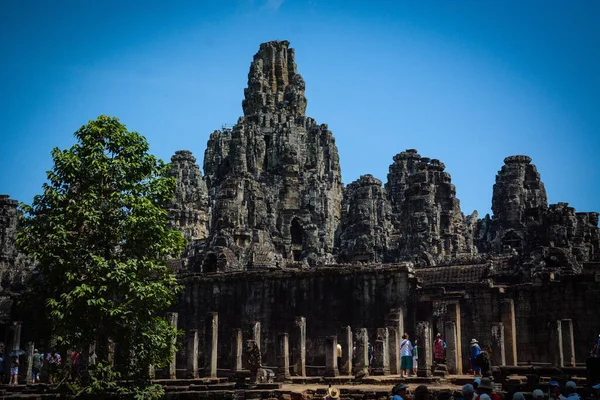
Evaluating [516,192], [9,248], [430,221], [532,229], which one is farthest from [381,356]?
[516,192]

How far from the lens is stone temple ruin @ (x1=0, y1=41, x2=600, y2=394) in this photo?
3077 centimetres

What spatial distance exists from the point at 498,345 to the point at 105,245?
13.1 m

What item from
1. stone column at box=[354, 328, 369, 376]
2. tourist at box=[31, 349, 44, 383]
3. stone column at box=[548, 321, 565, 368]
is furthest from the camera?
tourist at box=[31, 349, 44, 383]

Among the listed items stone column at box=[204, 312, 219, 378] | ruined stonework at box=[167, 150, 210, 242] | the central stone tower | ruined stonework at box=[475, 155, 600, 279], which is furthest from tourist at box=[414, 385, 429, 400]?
ruined stonework at box=[167, 150, 210, 242]

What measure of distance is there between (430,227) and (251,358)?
30037 millimetres

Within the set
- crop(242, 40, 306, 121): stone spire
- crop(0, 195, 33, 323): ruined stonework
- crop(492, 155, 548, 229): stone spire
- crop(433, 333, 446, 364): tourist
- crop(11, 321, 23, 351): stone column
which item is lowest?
crop(433, 333, 446, 364): tourist

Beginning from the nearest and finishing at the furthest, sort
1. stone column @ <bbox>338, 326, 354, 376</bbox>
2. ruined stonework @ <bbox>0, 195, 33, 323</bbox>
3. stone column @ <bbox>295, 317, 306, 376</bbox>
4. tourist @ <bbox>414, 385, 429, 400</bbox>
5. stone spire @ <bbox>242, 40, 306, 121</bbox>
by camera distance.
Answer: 1. tourist @ <bbox>414, 385, 429, 400</bbox>
2. stone column @ <bbox>338, 326, 354, 376</bbox>
3. stone column @ <bbox>295, 317, 306, 376</bbox>
4. ruined stonework @ <bbox>0, 195, 33, 323</bbox>
5. stone spire @ <bbox>242, 40, 306, 121</bbox>

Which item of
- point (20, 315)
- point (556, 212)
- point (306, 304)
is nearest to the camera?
point (306, 304)

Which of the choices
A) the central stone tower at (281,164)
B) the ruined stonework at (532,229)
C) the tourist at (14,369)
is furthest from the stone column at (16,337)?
the central stone tower at (281,164)

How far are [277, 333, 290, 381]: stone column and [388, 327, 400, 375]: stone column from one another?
363cm

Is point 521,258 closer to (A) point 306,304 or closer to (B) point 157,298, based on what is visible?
(A) point 306,304

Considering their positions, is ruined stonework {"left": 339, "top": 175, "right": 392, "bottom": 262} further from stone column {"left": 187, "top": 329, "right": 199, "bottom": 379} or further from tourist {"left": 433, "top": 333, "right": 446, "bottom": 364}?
tourist {"left": 433, "top": 333, "right": 446, "bottom": 364}

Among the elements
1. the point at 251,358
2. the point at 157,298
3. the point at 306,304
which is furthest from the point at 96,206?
the point at 306,304

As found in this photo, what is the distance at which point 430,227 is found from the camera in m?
55.2
